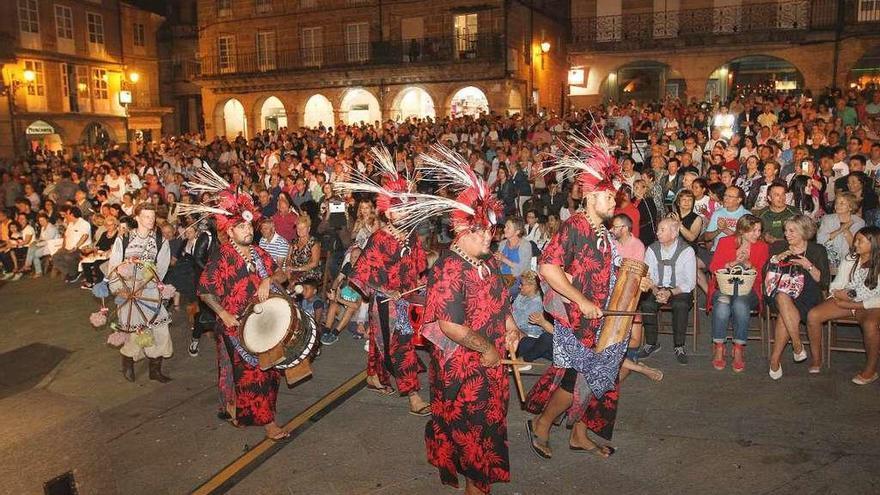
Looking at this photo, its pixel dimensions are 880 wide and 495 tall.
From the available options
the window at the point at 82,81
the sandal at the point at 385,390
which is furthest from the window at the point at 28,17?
the sandal at the point at 385,390

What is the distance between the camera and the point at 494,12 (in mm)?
28000

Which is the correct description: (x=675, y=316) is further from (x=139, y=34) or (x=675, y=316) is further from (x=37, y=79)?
(x=139, y=34)

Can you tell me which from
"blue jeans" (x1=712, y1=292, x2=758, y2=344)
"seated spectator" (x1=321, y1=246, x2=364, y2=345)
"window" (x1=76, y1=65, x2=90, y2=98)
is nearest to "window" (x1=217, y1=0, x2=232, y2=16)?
"window" (x1=76, y1=65, x2=90, y2=98)

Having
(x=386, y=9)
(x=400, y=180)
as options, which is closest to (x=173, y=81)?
(x=386, y=9)

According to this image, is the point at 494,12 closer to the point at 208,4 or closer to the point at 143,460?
the point at 208,4

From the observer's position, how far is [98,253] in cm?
1257

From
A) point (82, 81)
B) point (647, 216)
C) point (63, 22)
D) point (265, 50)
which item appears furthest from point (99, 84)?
point (647, 216)

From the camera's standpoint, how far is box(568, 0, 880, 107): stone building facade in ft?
82.0

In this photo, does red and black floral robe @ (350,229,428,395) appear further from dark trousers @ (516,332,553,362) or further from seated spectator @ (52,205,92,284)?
seated spectator @ (52,205,92,284)

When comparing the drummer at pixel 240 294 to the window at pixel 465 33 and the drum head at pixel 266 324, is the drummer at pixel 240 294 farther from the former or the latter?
the window at pixel 465 33

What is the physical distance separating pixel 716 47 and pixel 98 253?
23.5 m

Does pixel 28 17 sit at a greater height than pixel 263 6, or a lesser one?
lesser

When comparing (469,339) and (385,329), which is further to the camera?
(385,329)

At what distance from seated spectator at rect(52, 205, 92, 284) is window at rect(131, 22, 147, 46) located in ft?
110
